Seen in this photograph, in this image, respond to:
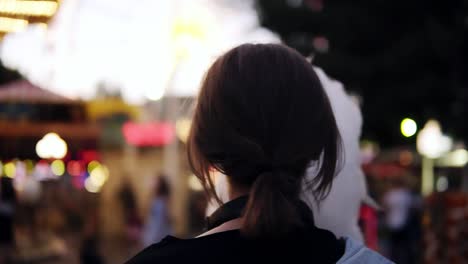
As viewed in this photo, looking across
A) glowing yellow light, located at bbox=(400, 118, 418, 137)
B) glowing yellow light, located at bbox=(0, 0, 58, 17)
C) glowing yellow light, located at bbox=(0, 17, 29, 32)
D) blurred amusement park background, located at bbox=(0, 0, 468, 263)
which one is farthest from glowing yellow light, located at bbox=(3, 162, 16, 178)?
glowing yellow light, located at bbox=(0, 0, 58, 17)

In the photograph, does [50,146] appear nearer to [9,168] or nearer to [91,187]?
[9,168]

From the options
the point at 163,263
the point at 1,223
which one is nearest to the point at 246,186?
the point at 163,263

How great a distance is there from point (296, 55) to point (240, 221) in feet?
1.17

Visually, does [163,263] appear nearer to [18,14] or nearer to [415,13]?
[18,14]

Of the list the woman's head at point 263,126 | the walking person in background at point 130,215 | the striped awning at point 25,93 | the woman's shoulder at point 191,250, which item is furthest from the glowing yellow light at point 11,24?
the walking person in background at point 130,215

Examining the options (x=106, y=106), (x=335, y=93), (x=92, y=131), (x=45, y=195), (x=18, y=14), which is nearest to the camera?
(x=335, y=93)

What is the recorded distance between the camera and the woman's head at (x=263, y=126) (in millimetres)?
1646

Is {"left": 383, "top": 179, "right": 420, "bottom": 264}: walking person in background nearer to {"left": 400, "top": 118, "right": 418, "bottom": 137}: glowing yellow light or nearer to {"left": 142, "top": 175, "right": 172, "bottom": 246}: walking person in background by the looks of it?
{"left": 142, "top": 175, "right": 172, "bottom": 246}: walking person in background

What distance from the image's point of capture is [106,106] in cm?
2778

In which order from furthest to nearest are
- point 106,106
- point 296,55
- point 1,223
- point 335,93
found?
point 106,106 < point 1,223 < point 335,93 < point 296,55

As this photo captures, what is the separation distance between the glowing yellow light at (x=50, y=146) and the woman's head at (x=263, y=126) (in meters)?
21.1

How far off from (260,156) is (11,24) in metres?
4.56

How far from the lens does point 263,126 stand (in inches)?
65.7

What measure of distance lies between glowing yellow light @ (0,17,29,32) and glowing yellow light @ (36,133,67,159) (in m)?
16.6
